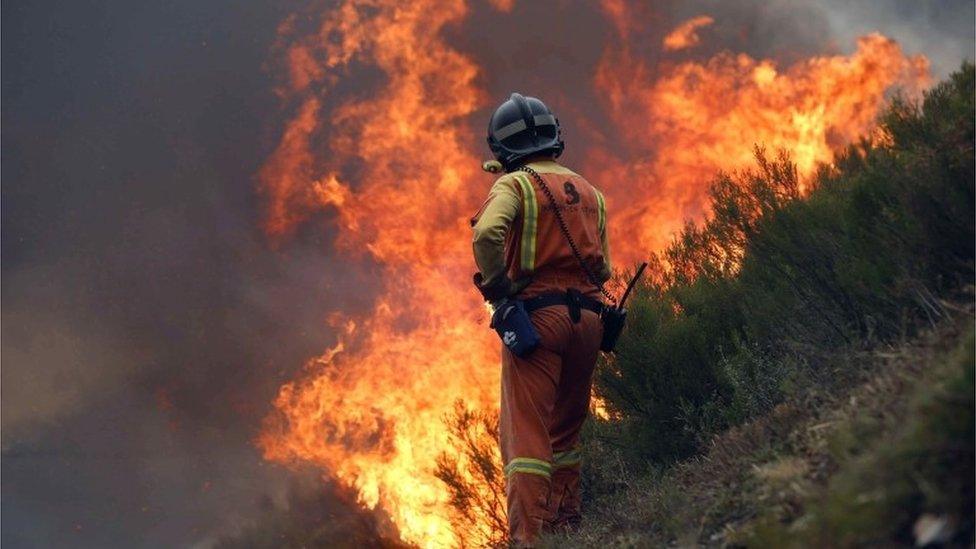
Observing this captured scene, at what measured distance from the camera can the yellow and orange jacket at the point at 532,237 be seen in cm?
561

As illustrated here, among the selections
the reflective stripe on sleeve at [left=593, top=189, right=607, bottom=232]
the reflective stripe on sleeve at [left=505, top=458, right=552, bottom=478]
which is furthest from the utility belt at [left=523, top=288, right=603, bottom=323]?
the reflective stripe on sleeve at [left=505, top=458, right=552, bottom=478]

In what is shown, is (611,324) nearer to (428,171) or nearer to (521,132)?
(521,132)

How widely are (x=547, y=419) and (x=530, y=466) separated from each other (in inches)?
11.4

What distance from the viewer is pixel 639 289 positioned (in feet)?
27.3

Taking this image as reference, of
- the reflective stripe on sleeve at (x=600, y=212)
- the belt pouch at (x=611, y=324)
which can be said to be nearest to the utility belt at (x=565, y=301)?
the belt pouch at (x=611, y=324)

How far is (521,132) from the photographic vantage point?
6156mm

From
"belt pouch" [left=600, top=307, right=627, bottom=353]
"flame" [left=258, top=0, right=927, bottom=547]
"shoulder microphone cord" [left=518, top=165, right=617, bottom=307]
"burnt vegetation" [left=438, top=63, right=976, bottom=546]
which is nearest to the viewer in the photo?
"burnt vegetation" [left=438, top=63, right=976, bottom=546]

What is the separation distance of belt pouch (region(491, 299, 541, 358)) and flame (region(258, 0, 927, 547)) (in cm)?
439

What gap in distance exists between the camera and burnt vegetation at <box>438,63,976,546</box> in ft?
9.25

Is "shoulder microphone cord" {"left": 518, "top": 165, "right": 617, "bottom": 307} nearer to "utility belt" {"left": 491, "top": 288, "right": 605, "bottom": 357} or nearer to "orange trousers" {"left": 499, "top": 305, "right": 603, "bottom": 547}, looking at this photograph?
"utility belt" {"left": 491, "top": 288, "right": 605, "bottom": 357}

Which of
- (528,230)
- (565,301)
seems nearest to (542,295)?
(565,301)

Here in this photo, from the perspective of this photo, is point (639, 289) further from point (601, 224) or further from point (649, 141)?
point (649, 141)

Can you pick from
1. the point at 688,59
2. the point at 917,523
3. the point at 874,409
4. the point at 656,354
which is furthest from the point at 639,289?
the point at 688,59

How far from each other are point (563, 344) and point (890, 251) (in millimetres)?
1744
